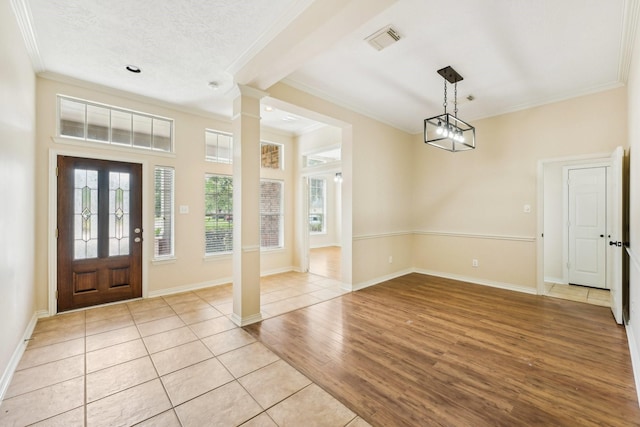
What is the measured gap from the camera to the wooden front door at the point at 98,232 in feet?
11.8

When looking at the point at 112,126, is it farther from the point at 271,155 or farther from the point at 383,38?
the point at 383,38

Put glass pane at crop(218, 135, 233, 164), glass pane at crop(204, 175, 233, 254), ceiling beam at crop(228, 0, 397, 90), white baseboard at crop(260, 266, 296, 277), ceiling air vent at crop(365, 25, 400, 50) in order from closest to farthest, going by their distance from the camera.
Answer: ceiling beam at crop(228, 0, 397, 90) < ceiling air vent at crop(365, 25, 400, 50) < glass pane at crop(204, 175, 233, 254) < glass pane at crop(218, 135, 233, 164) < white baseboard at crop(260, 266, 296, 277)

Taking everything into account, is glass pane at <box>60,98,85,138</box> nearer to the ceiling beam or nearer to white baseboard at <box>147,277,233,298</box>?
the ceiling beam

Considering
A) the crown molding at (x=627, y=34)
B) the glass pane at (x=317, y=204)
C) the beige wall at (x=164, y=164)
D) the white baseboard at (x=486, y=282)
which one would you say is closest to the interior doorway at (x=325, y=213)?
the glass pane at (x=317, y=204)

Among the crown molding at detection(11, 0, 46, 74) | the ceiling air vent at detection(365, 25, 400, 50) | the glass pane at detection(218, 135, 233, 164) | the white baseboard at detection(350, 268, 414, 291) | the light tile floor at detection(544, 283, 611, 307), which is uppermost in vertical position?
the ceiling air vent at detection(365, 25, 400, 50)

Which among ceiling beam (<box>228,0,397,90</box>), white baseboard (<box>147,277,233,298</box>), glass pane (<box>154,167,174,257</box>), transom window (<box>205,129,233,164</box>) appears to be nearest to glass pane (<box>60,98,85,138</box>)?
glass pane (<box>154,167,174,257</box>)

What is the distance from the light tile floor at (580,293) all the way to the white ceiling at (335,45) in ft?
10.0

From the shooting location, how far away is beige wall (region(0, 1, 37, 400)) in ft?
6.93

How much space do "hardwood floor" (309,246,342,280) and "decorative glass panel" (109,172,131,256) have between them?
3.51 meters

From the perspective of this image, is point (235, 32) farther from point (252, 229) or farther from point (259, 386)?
point (259, 386)

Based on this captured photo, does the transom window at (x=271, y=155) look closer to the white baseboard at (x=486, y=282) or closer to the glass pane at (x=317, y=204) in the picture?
the white baseboard at (x=486, y=282)

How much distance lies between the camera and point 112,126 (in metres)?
3.99

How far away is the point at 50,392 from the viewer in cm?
206

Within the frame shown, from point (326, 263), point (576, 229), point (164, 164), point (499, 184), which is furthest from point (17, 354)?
point (576, 229)
